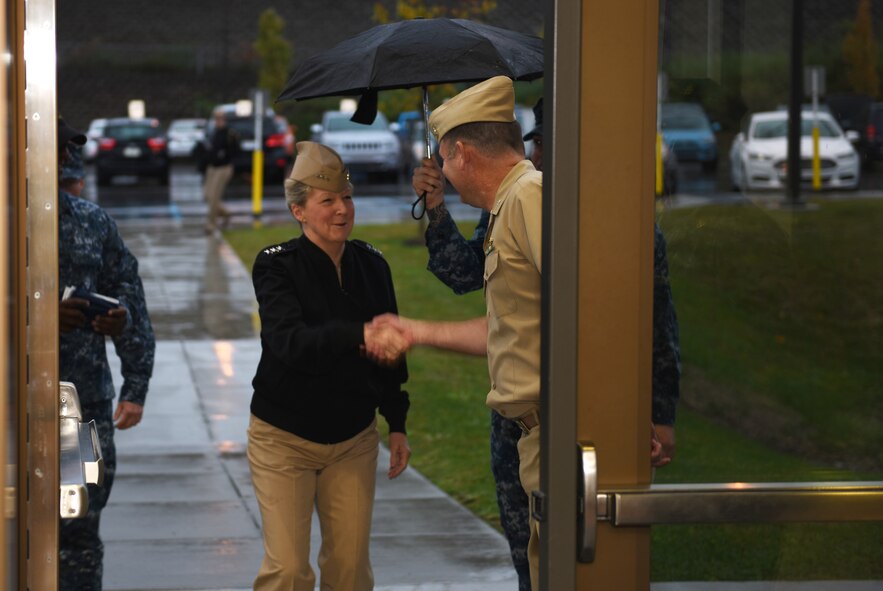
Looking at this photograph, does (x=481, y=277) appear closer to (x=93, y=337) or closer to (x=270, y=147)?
(x=93, y=337)

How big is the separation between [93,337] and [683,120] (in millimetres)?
2918

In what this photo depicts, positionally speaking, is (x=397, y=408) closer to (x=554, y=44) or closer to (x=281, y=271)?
(x=281, y=271)

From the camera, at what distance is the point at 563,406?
2.41 meters

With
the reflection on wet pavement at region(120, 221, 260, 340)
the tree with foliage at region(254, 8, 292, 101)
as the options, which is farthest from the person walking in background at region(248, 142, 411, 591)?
the tree with foliage at region(254, 8, 292, 101)

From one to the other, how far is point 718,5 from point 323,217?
2.10m

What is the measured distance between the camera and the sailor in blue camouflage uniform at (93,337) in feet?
15.6

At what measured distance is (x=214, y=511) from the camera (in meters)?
7.34

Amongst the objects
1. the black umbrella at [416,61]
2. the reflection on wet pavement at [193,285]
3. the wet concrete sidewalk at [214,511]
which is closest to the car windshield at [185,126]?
the reflection on wet pavement at [193,285]

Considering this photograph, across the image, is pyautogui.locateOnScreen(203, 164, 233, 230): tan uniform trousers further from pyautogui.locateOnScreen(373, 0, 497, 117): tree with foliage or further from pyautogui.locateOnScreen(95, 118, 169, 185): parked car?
pyautogui.locateOnScreen(95, 118, 169, 185): parked car

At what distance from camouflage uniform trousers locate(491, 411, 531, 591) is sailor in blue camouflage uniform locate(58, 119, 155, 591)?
4.31 feet

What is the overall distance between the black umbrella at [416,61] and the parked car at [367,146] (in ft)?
86.6

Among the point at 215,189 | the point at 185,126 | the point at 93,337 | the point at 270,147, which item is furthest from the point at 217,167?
the point at 185,126

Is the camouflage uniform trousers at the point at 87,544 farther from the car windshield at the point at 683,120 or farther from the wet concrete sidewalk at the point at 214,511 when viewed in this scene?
the car windshield at the point at 683,120

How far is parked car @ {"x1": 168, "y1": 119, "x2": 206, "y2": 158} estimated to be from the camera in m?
39.8
